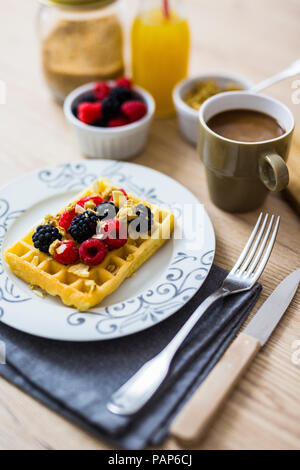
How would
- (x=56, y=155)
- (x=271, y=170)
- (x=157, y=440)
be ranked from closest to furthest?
1. (x=157, y=440)
2. (x=271, y=170)
3. (x=56, y=155)

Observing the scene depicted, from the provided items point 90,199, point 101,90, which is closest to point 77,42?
point 101,90

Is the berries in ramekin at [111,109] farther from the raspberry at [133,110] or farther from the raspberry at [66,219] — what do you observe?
the raspberry at [66,219]

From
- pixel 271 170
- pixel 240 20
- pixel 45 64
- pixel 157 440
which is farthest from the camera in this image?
pixel 240 20

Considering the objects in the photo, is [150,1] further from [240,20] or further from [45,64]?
[240,20]

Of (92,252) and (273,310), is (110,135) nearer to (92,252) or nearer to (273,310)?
(92,252)

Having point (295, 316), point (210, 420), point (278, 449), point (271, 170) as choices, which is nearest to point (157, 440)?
point (210, 420)

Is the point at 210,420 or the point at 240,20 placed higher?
the point at 240,20

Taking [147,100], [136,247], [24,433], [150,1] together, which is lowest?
[24,433]

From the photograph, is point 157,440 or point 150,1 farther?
point 150,1
